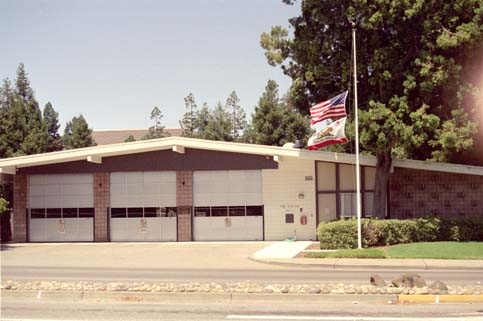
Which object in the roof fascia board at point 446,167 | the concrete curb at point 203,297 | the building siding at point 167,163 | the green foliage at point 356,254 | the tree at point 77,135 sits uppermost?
the tree at point 77,135

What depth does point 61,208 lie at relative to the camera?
37344 millimetres

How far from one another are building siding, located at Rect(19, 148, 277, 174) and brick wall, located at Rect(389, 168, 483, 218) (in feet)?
23.2

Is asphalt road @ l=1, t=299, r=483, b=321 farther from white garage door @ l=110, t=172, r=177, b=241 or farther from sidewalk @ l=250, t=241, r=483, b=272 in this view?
white garage door @ l=110, t=172, r=177, b=241

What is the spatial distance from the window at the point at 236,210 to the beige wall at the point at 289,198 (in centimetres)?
133

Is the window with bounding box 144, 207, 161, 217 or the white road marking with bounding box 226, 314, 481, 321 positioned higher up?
the window with bounding box 144, 207, 161, 217

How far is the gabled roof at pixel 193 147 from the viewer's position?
3262 centimetres

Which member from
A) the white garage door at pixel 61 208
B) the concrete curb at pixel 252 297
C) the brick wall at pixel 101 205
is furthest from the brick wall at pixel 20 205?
the concrete curb at pixel 252 297

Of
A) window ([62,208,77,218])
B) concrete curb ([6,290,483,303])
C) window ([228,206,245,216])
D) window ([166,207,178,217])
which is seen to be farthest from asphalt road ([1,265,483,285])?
window ([62,208,77,218])

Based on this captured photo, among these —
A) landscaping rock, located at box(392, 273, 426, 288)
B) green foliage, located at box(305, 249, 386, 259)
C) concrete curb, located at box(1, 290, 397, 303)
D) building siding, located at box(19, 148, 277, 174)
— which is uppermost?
building siding, located at box(19, 148, 277, 174)

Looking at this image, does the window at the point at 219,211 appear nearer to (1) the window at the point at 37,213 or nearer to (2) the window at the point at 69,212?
(2) the window at the point at 69,212

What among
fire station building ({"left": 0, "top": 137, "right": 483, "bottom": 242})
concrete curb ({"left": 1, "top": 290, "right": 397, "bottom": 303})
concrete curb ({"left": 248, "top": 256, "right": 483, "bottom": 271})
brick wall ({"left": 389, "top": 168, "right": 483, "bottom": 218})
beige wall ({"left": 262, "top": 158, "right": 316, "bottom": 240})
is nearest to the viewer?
concrete curb ({"left": 1, "top": 290, "right": 397, "bottom": 303})

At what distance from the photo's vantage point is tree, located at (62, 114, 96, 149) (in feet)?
224

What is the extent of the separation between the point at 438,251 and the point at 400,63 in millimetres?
8938

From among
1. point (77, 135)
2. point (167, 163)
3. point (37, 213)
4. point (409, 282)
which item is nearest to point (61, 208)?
point (37, 213)
